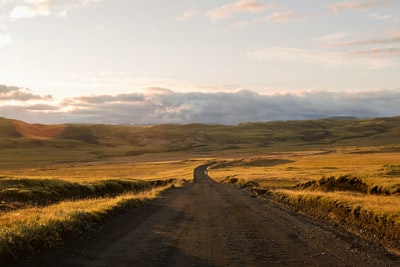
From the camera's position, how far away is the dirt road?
485 inches

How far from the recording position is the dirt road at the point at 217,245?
1233 centimetres

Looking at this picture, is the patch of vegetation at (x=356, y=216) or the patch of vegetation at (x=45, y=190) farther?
the patch of vegetation at (x=45, y=190)

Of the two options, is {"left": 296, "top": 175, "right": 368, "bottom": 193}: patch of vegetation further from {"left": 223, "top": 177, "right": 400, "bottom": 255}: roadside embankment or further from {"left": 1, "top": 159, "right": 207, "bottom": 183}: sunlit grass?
{"left": 1, "top": 159, "right": 207, "bottom": 183}: sunlit grass

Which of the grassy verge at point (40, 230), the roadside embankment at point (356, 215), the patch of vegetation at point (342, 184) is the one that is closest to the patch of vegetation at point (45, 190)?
the grassy verge at point (40, 230)

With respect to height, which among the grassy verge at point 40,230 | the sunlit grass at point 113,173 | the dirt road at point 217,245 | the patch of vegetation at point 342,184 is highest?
the grassy verge at point 40,230

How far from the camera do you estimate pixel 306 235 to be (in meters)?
16.7

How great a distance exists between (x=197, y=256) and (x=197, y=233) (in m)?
4.49

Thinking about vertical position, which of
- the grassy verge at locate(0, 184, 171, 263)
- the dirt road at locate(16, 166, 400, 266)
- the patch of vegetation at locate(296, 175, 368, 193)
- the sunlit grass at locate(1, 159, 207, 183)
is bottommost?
the sunlit grass at locate(1, 159, 207, 183)

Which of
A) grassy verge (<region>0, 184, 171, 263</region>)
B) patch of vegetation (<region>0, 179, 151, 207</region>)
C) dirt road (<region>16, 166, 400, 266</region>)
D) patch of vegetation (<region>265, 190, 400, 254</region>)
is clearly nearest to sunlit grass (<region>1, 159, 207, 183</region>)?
patch of vegetation (<region>0, 179, 151, 207</region>)

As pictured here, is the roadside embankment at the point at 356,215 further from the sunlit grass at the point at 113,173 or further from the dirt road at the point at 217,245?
the sunlit grass at the point at 113,173

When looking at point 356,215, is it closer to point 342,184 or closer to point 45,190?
point 342,184

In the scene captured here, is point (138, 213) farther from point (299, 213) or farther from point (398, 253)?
point (398, 253)

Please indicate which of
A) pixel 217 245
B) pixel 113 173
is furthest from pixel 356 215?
pixel 113 173

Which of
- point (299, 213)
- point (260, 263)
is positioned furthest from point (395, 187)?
point (260, 263)
